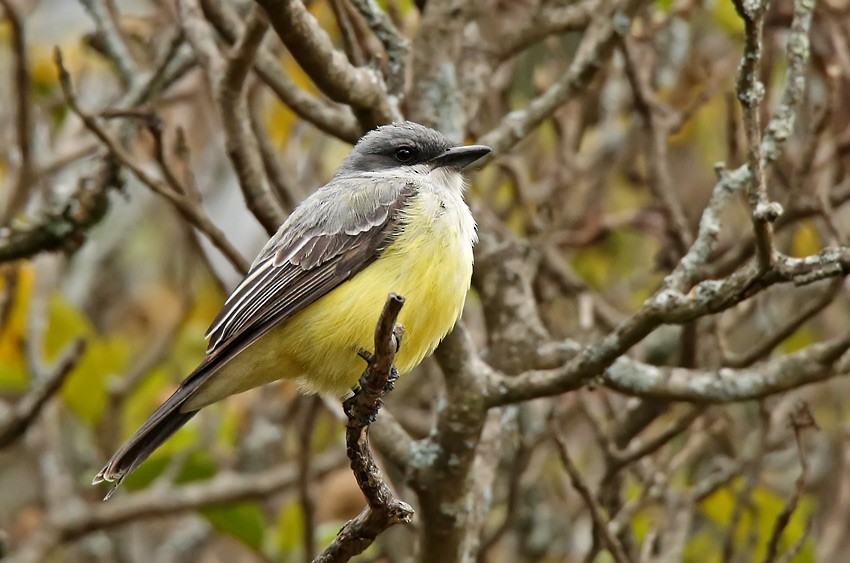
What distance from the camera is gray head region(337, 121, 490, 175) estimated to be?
14.4 feet

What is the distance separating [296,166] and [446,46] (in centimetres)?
265

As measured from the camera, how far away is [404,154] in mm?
4660

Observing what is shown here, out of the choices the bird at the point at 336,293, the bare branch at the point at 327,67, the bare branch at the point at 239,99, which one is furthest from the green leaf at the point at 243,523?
the bare branch at the point at 327,67

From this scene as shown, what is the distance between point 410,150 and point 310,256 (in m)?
0.69

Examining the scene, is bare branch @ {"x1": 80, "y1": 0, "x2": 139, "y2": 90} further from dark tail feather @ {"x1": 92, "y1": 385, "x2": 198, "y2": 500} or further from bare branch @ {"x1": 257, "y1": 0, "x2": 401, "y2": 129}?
dark tail feather @ {"x1": 92, "y1": 385, "x2": 198, "y2": 500}

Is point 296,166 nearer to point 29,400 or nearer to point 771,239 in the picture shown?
point 29,400

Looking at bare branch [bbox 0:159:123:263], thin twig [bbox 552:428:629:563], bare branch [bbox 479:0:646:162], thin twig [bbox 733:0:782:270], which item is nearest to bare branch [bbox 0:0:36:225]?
bare branch [bbox 0:159:123:263]

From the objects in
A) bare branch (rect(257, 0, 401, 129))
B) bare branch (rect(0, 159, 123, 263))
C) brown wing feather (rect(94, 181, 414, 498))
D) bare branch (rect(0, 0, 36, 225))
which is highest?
bare branch (rect(0, 0, 36, 225))

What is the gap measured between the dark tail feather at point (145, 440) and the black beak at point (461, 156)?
1.35 m

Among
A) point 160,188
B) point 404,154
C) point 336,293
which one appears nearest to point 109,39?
point 160,188

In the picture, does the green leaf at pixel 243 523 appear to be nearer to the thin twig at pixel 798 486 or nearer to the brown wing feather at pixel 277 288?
the brown wing feather at pixel 277 288

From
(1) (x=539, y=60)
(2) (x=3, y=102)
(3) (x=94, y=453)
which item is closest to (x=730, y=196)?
(1) (x=539, y=60)

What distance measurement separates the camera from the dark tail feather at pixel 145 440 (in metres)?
3.82

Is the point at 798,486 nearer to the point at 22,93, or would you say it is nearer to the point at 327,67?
the point at 327,67
